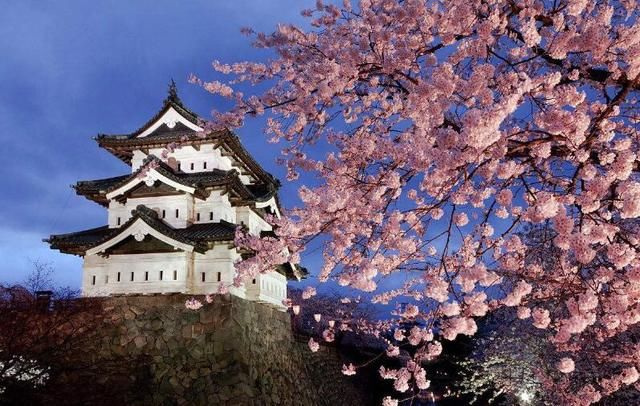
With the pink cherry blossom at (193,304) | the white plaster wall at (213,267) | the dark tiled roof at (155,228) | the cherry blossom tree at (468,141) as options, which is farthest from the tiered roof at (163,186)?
the cherry blossom tree at (468,141)

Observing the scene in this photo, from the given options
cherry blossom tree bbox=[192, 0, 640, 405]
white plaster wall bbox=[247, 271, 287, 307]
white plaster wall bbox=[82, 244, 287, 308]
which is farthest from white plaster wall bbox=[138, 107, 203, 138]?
cherry blossom tree bbox=[192, 0, 640, 405]

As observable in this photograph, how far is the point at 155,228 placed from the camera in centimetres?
1364

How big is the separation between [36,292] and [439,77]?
12589 mm

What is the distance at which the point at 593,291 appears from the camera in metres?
4.62

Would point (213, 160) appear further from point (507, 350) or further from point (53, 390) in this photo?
point (507, 350)

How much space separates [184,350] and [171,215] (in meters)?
4.09

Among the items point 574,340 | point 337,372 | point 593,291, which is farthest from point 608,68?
point 337,372

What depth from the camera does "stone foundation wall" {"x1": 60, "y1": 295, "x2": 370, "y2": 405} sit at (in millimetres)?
12418

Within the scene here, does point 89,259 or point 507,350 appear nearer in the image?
point 89,259

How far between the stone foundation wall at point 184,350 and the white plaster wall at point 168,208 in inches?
97.1

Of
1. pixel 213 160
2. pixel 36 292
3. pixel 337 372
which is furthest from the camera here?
pixel 337 372

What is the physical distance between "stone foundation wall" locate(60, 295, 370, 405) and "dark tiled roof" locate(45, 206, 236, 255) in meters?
1.61

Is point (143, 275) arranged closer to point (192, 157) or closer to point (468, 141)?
point (192, 157)

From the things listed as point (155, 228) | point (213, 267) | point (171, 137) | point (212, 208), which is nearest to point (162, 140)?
point (171, 137)
